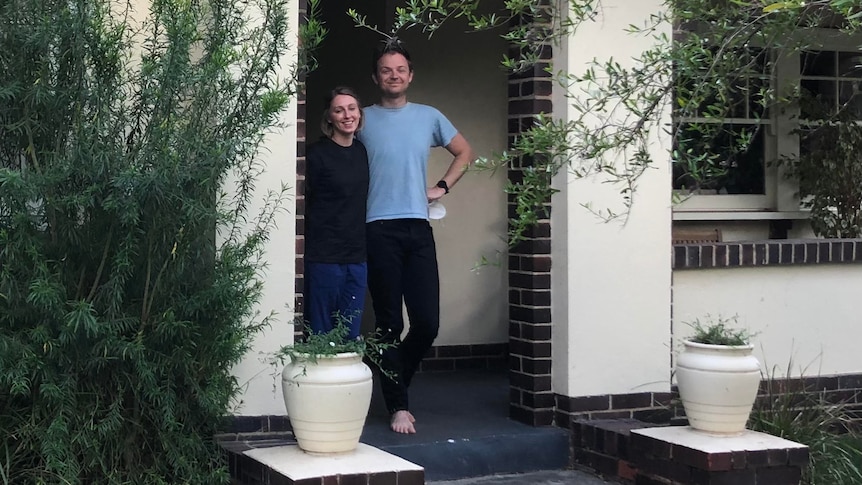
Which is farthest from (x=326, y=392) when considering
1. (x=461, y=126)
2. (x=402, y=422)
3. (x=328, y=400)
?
(x=461, y=126)

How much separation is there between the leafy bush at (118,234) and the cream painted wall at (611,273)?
1.78 m

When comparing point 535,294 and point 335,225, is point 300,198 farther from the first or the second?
point 535,294

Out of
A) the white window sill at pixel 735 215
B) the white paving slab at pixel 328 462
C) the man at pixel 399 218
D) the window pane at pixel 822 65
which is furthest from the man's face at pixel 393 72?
the window pane at pixel 822 65

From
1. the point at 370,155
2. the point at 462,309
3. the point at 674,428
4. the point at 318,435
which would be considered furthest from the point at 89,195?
the point at 462,309

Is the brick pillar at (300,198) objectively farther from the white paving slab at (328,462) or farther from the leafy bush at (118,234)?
the white paving slab at (328,462)

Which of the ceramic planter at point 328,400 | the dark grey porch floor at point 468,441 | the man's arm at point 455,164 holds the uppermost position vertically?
the man's arm at point 455,164

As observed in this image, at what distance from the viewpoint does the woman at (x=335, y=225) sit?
539cm

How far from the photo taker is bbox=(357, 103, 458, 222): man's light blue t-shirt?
5.60m

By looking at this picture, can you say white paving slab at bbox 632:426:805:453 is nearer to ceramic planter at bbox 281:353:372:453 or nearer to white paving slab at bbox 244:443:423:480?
white paving slab at bbox 244:443:423:480

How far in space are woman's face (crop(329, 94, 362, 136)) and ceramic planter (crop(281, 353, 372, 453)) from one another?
127 centimetres

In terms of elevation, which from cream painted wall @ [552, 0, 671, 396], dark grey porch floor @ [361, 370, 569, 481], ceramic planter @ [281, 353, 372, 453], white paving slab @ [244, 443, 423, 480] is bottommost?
dark grey porch floor @ [361, 370, 569, 481]

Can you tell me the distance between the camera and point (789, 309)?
654 centimetres

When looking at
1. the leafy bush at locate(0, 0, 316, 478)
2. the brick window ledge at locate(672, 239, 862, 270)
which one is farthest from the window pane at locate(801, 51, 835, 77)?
the leafy bush at locate(0, 0, 316, 478)

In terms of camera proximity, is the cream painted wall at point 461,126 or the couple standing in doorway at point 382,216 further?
the cream painted wall at point 461,126
